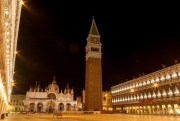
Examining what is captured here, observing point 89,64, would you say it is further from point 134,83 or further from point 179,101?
point 179,101

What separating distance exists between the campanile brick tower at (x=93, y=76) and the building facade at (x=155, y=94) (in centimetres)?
1098

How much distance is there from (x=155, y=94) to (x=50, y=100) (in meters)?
60.1

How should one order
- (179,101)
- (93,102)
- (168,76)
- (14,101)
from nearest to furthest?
(179,101), (168,76), (93,102), (14,101)

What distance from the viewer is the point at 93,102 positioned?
75812mm

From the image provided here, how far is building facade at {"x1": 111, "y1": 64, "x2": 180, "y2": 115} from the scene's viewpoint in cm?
4691

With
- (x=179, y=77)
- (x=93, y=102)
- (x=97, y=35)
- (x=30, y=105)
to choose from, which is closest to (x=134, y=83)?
(x=93, y=102)

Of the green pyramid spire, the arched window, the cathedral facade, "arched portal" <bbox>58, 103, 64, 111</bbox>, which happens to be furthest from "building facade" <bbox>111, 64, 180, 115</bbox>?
the arched window

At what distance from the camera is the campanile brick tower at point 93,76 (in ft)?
249

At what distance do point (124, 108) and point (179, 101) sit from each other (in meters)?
33.9

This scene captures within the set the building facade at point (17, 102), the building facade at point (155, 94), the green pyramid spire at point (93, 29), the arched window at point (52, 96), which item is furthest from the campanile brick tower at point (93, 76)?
the building facade at point (17, 102)

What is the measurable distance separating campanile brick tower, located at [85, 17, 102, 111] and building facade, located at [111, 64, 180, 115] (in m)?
11.0

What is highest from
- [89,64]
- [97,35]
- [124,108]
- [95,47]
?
[97,35]

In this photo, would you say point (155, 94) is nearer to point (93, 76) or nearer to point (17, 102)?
point (93, 76)

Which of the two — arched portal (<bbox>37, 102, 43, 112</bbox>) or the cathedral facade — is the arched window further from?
arched portal (<bbox>37, 102, 43, 112</bbox>)
